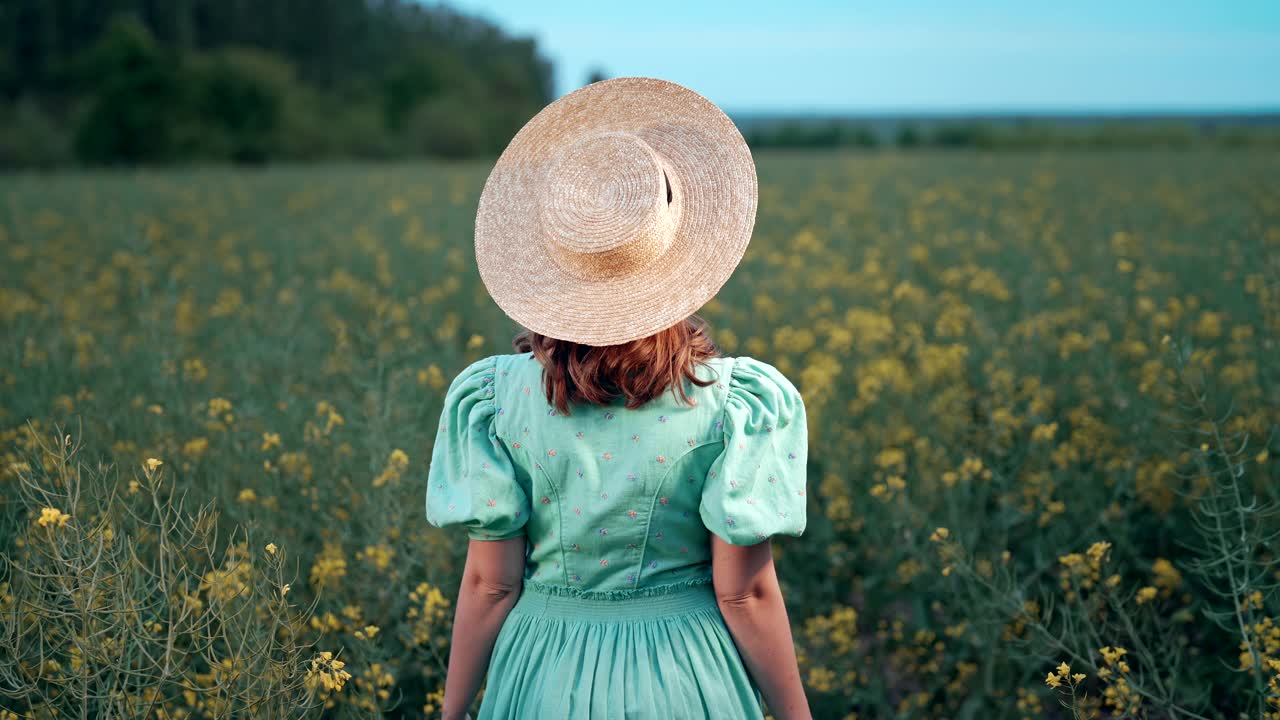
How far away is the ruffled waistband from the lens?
1786 mm

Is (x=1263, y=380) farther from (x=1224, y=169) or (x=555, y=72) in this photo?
(x=555, y=72)

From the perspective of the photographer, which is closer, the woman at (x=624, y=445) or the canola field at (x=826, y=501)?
the woman at (x=624, y=445)

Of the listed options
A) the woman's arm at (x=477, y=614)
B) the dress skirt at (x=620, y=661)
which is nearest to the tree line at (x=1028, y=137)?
the dress skirt at (x=620, y=661)

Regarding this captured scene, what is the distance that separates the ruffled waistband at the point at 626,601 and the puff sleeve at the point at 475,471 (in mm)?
137

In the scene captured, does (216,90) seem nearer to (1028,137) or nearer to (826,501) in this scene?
(1028,137)

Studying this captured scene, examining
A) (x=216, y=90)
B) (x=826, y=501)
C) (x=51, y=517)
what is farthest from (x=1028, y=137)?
(x=51, y=517)

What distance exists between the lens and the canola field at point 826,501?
2.11 metres

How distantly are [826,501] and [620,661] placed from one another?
236cm

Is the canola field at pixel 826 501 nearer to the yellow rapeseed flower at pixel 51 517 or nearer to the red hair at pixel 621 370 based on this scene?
the yellow rapeseed flower at pixel 51 517

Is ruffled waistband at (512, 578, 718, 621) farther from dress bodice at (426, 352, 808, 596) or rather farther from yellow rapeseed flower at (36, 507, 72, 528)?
yellow rapeseed flower at (36, 507, 72, 528)

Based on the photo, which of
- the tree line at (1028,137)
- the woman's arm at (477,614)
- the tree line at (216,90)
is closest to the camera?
the woman's arm at (477,614)

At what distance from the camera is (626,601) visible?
179 centimetres

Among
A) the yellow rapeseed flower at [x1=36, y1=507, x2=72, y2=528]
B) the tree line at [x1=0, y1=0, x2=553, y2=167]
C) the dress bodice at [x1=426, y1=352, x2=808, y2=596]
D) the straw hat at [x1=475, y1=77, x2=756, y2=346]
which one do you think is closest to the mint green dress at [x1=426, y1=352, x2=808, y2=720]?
the dress bodice at [x1=426, y1=352, x2=808, y2=596]

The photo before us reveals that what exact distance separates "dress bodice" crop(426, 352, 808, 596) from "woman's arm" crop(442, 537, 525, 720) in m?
0.05
